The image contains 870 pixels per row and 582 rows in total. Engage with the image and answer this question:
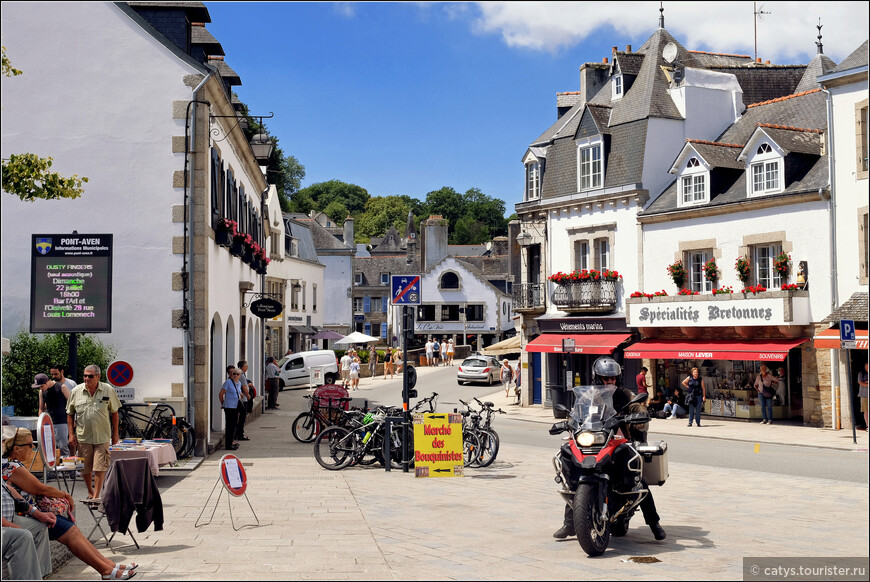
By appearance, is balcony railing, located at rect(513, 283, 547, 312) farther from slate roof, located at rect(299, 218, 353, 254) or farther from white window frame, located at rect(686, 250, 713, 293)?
slate roof, located at rect(299, 218, 353, 254)

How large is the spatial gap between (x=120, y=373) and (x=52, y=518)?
8.73 metres

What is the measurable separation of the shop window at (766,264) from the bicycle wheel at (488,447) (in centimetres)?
1271

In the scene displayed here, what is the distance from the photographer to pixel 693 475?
15.6 metres

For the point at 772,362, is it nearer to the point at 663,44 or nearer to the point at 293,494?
the point at 663,44

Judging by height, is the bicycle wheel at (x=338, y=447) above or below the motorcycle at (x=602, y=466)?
below

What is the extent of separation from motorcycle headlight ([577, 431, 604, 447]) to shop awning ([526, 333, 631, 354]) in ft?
71.5

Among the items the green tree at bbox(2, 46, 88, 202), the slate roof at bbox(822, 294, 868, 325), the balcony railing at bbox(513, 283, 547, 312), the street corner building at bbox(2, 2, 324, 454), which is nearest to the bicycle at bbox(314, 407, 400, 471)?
the street corner building at bbox(2, 2, 324, 454)

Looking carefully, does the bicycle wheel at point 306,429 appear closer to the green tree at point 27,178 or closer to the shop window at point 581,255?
the green tree at point 27,178

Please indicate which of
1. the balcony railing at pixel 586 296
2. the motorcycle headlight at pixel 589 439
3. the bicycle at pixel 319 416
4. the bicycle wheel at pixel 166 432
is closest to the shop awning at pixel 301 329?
the balcony railing at pixel 586 296

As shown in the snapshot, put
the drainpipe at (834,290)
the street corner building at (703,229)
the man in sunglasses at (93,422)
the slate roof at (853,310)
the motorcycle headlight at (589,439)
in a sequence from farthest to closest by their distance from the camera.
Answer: the street corner building at (703,229) → the drainpipe at (834,290) → the slate roof at (853,310) → the man in sunglasses at (93,422) → the motorcycle headlight at (589,439)

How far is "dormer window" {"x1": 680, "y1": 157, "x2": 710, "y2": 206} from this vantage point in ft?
94.5

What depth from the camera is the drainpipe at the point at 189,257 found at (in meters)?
17.3

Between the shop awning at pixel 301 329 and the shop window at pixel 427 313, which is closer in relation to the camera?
the shop awning at pixel 301 329

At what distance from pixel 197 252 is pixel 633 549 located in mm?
10801
